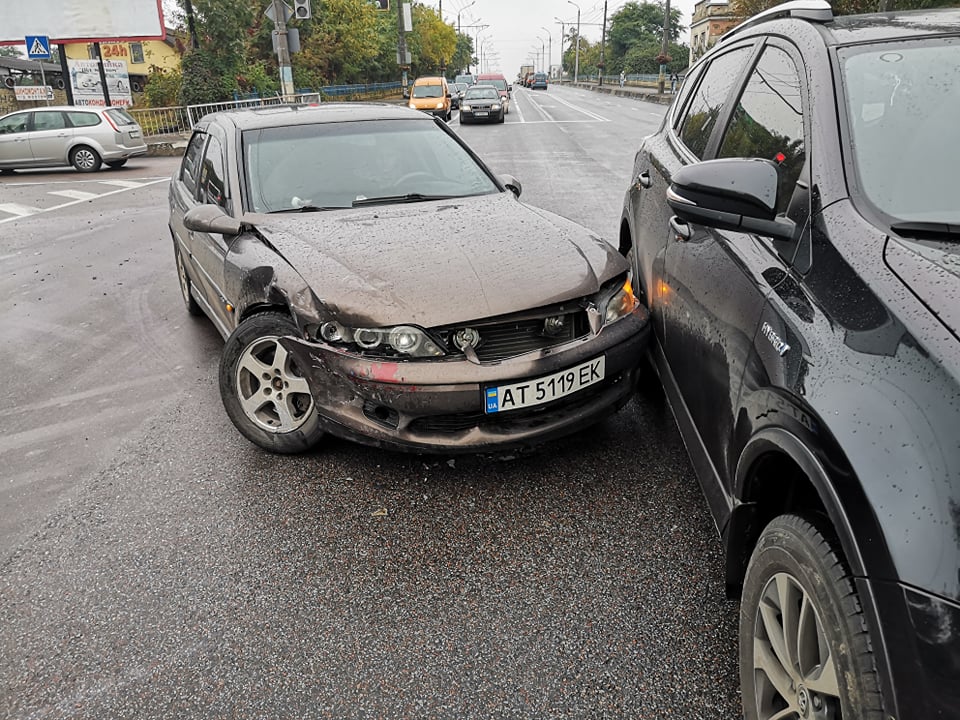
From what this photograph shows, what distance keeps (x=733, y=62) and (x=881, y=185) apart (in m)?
1.67

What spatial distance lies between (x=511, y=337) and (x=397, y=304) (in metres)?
0.50

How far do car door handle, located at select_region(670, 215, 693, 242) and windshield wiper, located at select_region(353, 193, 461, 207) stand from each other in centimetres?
172

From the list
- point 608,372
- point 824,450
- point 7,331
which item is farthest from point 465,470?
point 7,331

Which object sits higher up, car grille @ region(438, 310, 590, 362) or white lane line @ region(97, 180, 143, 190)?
car grille @ region(438, 310, 590, 362)

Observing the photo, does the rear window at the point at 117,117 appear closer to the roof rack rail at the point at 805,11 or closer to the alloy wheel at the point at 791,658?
the roof rack rail at the point at 805,11

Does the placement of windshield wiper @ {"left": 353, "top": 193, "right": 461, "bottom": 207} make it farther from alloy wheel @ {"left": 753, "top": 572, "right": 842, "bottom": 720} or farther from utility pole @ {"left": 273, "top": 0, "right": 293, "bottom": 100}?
utility pole @ {"left": 273, "top": 0, "right": 293, "bottom": 100}

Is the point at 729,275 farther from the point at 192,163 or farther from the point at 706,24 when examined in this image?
the point at 706,24

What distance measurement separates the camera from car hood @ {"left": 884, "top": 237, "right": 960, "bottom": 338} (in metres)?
1.49

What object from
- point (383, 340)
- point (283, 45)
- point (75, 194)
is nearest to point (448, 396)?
point (383, 340)

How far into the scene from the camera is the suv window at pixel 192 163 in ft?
17.1

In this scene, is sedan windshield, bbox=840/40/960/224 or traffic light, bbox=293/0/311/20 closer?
→ sedan windshield, bbox=840/40/960/224

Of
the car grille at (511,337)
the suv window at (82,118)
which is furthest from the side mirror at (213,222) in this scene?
the suv window at (82,118)

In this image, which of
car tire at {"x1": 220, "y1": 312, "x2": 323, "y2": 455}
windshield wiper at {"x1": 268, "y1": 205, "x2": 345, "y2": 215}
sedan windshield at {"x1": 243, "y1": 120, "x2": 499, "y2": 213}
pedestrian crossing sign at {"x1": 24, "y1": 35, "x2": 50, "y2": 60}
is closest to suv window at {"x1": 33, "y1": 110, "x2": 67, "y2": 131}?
pedestrian crossing sign at {"x1": 24, "y1": 35, "x2": 50, "y2": 60}

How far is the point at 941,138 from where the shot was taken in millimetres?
2078
